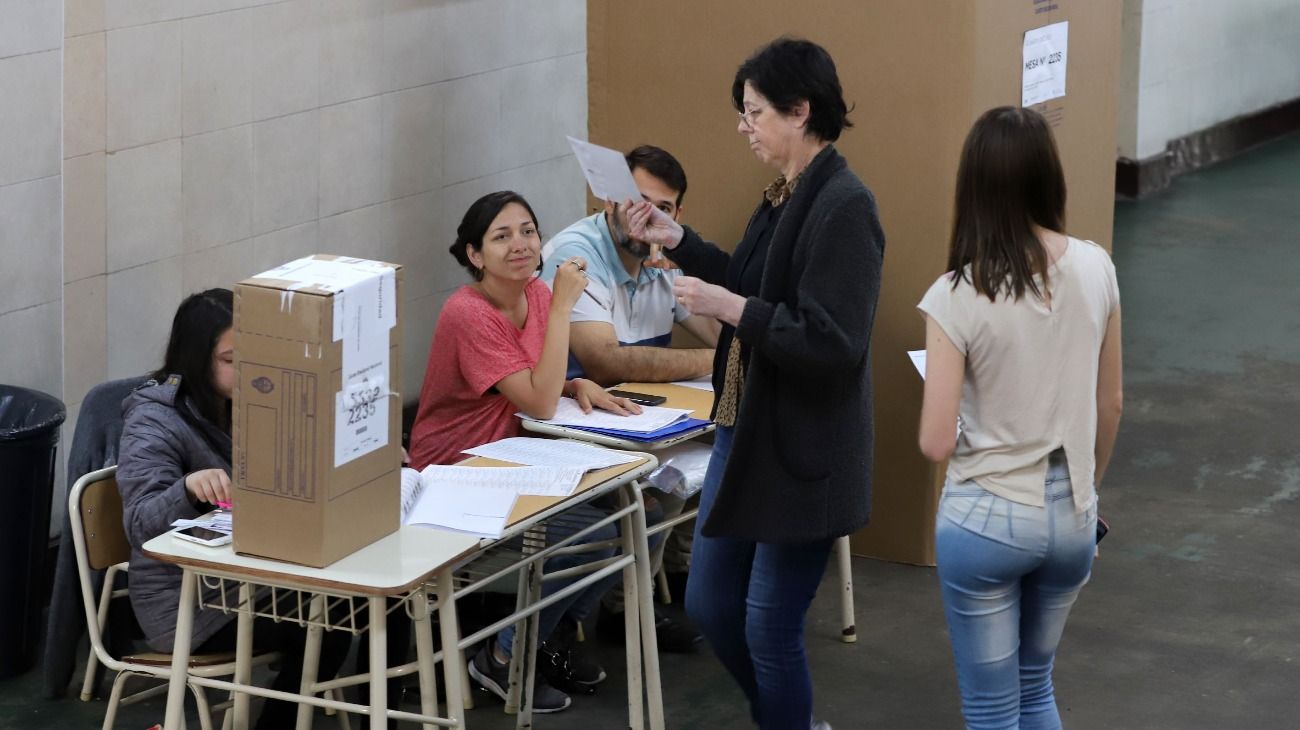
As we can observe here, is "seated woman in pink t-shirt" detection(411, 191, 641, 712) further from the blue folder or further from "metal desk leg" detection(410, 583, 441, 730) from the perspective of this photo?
"metal desk leg" detection(410, 583, 441, 730)

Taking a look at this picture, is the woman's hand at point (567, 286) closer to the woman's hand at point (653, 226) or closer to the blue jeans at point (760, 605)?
the woman's hand at point (653, 226)

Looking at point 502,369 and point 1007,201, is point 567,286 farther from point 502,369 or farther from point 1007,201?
point 1007,201

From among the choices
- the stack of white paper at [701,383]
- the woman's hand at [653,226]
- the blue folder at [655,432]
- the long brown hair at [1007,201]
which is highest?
the long brown hair at [1007,201]

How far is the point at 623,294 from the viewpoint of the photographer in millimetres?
4387

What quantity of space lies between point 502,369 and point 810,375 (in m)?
1.10

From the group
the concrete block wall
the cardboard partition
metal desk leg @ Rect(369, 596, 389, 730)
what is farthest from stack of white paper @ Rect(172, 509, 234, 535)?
the concrete block wall

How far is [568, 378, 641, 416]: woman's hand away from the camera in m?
4.00

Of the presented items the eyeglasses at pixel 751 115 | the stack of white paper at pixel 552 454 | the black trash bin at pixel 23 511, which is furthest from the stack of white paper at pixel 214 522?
the eyeglasses at pixel 751 115

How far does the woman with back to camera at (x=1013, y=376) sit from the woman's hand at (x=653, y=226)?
870 millimetres

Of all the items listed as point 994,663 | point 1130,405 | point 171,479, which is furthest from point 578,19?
point 994,663

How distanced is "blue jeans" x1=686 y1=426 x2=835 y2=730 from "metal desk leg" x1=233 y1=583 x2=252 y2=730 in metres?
0.86

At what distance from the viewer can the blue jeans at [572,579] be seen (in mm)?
3781

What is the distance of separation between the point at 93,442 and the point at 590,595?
47.0 inches

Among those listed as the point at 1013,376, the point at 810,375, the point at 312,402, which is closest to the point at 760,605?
the point at 810,375
